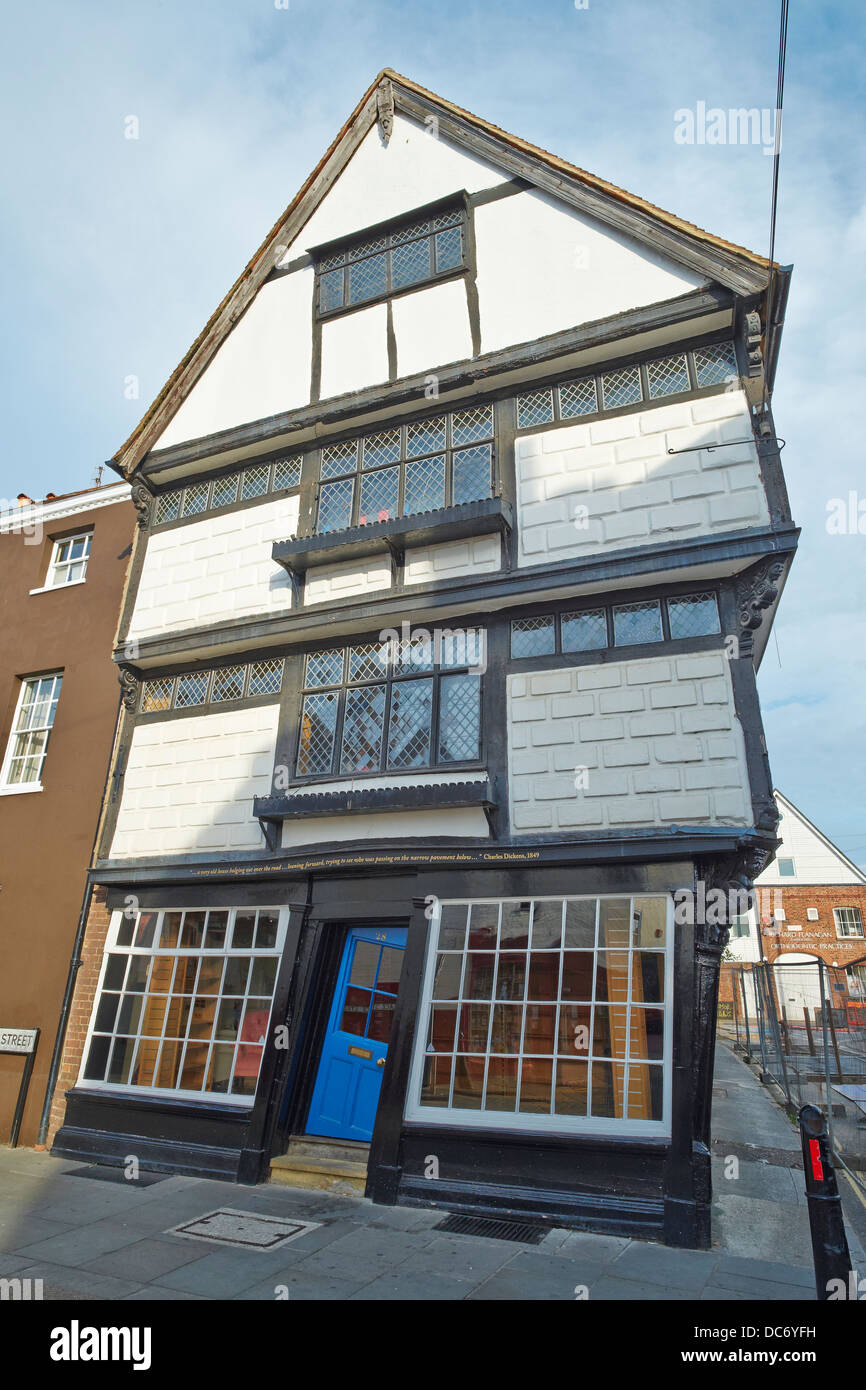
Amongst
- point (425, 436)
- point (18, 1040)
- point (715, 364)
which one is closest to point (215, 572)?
Result: point (425, 436)

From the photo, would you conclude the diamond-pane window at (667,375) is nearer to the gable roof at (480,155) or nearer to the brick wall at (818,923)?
the gable roof at (480,155)

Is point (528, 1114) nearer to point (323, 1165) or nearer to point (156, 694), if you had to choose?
point (323, 1165)

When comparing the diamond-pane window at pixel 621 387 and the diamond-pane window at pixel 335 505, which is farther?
the diamond-pane window at pixel 335 505

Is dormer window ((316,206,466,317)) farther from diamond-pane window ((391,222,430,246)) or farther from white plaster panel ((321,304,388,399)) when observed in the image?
white plaster panel ((321,304,388,399))

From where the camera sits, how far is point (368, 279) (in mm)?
11250

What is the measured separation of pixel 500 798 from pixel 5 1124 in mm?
7748

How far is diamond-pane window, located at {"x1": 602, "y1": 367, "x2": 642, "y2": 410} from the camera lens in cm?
912

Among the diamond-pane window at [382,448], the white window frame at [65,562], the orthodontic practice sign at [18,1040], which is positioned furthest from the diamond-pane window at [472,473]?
the orthodontic practice sign at [18,1040]

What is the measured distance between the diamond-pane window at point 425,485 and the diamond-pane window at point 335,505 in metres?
0.84

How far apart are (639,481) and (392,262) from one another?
5155 mm

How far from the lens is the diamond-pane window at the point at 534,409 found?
31.4 feet

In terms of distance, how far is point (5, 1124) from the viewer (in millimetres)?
10344
